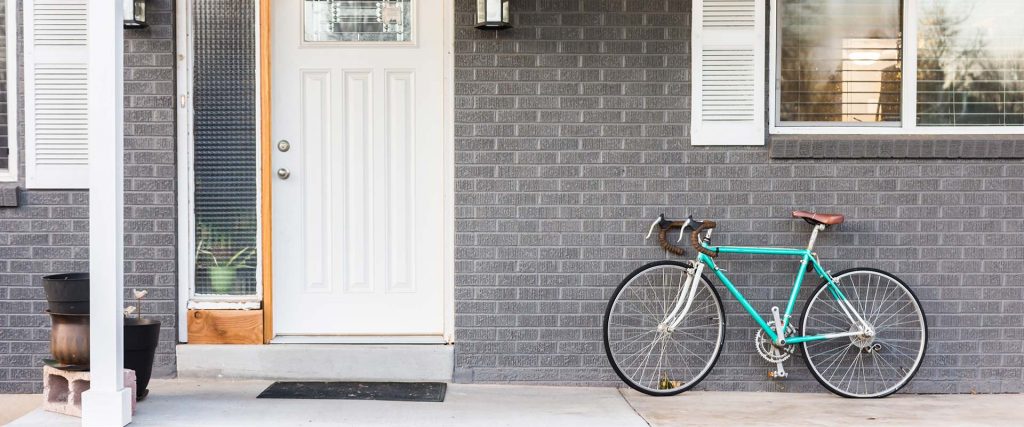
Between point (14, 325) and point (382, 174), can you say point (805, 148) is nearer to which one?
point (382, 174)

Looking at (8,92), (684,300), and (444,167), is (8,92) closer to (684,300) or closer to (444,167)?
(444,167)

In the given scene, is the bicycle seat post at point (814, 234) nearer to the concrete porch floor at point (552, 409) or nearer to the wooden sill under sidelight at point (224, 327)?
the concrete porch floor at point (552, 409)

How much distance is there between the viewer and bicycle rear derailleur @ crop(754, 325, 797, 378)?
16.2 ft

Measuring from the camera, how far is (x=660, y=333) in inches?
196

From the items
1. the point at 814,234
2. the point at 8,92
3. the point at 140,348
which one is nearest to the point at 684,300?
the point at 814,234

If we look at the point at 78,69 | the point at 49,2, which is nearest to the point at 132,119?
the point at 78,69

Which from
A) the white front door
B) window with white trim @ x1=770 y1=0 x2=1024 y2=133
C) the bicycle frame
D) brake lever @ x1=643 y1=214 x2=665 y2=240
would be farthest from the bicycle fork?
the white front door

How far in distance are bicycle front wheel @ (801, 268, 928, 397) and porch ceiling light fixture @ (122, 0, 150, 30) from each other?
3856mm

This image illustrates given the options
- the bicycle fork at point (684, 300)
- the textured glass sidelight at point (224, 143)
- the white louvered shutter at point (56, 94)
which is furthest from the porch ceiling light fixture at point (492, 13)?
the white louvered shutter at point (56, 94)

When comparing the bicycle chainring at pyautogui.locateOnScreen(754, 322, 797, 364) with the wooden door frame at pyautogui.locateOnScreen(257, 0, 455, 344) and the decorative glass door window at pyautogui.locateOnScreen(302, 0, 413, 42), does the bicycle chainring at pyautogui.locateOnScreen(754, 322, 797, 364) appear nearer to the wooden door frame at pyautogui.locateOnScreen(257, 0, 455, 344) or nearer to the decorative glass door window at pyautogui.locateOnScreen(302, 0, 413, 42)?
the wooden door frame at pyautogui.locateOnScreen(257, 0, 455, 344)

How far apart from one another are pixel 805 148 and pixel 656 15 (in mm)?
1067

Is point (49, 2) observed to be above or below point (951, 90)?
above

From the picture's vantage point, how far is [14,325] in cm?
504

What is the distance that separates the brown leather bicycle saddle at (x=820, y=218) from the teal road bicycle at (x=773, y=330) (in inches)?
1.4
